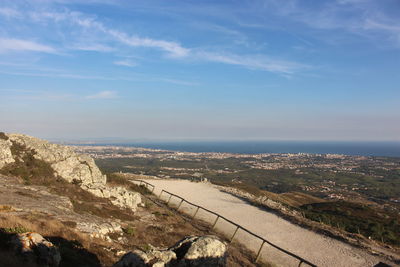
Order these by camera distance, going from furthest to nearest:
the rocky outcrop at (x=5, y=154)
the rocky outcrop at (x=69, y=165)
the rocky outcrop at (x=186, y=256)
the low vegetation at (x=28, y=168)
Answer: the rocky outcrop at (x=69, y=165)
the rocky outcrop at (x=5, y=154)
the low vegetation at (x=28, y=168)
the rocky outcrop at (x=186, y=256)

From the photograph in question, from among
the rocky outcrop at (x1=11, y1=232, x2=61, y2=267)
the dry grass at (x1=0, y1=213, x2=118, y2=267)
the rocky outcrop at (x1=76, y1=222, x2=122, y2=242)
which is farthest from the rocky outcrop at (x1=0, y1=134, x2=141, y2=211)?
the rocky outcrop at (x1=11, y1=232, x2=61, y2=267)

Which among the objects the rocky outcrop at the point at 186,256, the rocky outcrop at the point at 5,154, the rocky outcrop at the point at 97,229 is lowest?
the rocky outcrop at the point at 97,229

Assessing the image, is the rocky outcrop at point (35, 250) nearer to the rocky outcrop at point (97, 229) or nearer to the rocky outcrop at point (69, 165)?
the rocky outcrop at point (97, 229)

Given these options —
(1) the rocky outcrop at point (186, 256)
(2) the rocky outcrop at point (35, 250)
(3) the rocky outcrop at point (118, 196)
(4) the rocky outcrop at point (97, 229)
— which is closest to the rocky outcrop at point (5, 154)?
(3) the rocky outcrop at point (118, 196)

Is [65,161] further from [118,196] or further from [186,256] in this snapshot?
[186,256]

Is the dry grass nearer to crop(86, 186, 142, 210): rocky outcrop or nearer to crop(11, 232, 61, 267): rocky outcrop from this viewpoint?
crop(11, 232, 61, 267): rocky outcrop

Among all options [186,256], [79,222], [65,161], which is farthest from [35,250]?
[65,161]
